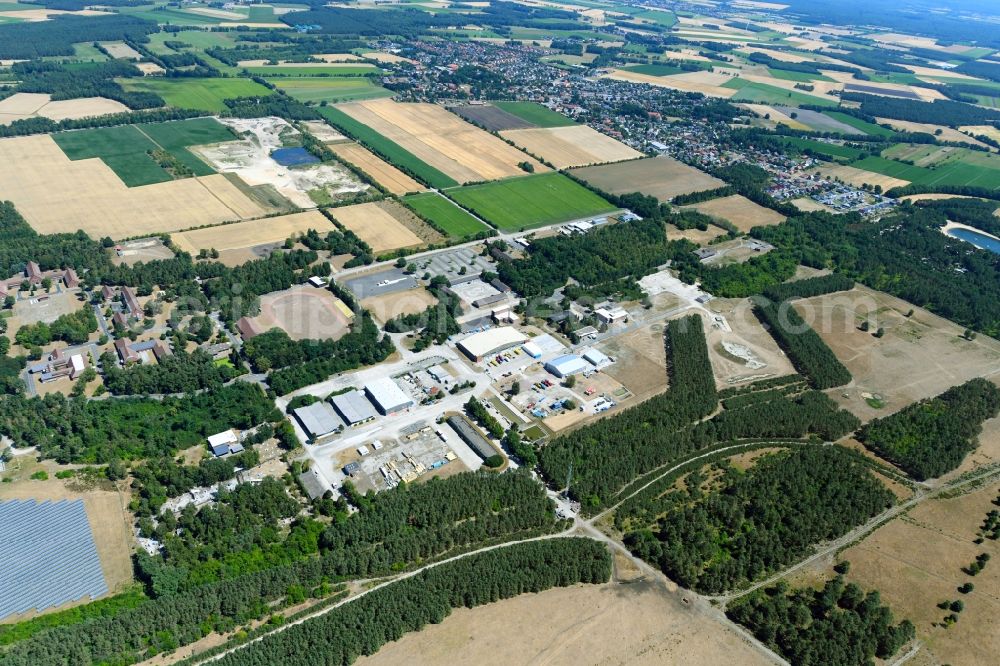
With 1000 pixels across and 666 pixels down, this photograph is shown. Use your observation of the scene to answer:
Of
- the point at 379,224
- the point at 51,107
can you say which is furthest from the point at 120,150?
the point at 379,224

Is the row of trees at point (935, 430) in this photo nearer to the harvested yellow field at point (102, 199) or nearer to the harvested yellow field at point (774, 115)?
the harvested yellow field at point (102, 199)

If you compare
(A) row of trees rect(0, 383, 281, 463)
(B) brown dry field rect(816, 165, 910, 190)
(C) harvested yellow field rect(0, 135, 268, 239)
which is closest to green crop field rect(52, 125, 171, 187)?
(C) harvested yellow field rect(0, 135, 268, 239)

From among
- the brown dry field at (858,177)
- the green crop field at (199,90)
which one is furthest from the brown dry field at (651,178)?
the green crop field at (199,90)

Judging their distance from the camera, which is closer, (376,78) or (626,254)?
(626,254)

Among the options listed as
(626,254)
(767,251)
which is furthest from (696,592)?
(767,251)

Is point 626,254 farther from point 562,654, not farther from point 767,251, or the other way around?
point 562,654
